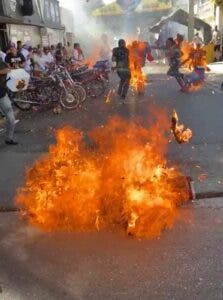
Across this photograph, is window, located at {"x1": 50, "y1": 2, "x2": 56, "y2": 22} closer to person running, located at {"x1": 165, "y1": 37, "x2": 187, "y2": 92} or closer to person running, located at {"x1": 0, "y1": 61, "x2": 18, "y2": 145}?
person running, located at {"x1": 165, "y1": 37, "x2": 187, "y2": 92}

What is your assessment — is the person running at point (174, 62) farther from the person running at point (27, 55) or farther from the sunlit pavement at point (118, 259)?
the sunlit pavement at point (118, 259)

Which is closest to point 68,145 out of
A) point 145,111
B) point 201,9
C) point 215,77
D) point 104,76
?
point 145,111

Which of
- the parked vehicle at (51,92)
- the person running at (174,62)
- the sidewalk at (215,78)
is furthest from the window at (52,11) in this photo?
the parked vehicle at (51,92)

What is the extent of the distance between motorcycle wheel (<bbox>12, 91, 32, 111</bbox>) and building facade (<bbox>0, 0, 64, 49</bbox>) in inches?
280

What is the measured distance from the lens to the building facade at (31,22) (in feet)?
67.2

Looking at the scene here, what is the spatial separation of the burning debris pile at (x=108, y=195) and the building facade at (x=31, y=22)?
577 inches

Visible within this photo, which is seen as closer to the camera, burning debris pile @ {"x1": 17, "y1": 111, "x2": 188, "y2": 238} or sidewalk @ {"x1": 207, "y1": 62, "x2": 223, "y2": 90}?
burning debris pile @ {"x1": 17, "y1": 111, "x2": 188, "y2": 238}

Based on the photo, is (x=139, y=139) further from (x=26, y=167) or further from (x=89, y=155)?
(x=26, y=167)

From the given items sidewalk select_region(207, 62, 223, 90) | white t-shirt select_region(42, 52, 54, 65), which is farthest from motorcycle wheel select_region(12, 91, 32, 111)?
sidewalk select_region(207, 62, 223, 90)

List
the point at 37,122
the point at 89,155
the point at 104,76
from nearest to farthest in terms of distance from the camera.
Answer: the point at 89,155, the point at 37,122, the point at 104,76

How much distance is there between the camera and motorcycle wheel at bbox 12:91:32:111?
1222 cm

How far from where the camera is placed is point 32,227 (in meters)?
4.82

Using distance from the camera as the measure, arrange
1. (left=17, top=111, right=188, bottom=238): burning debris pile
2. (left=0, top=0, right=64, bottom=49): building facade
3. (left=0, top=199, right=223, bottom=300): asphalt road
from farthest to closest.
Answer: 1. (left=0, top=0, right=64, bottom=49): building facade
2. (left=17, top=111, right=188, bottom=238): burning debris pile
3. (left=0, top=199, right=223, bottom=300): asphalt road

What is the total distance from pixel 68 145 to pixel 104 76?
8.40m
